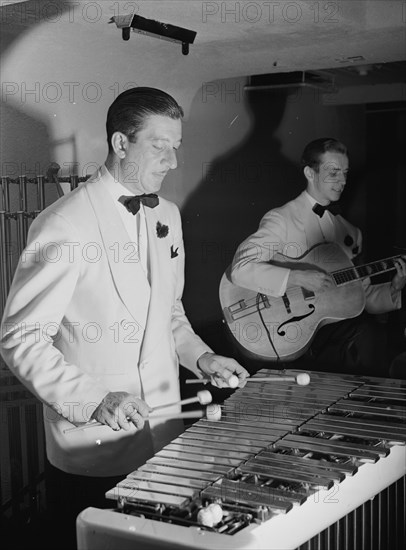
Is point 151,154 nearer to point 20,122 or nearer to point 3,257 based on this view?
point 20,122

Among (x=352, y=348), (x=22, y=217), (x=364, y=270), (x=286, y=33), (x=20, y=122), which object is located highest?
(x=286, y=33)

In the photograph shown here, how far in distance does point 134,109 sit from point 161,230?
38 centimetres

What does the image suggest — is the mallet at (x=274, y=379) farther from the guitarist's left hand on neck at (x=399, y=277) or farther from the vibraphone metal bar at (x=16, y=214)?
the vibraphone metal bar at (x=16, y=214)

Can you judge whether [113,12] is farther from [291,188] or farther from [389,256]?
[389,256]

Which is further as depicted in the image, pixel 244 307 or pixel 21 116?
pixel 244 307

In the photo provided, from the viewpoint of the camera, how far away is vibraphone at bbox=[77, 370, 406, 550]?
2.34 metres

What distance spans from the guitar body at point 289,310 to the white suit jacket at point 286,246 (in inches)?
0.9

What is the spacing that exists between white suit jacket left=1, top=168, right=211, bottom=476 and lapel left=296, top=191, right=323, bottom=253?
0.44 metres

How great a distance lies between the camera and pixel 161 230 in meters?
3.02

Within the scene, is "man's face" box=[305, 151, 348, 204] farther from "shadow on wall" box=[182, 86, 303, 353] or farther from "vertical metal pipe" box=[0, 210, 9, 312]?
"vertical metal pipe" box=[0, 210, 9, 312]

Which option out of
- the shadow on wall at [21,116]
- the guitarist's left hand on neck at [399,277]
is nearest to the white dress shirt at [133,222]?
the shadow on wall at [21,116]

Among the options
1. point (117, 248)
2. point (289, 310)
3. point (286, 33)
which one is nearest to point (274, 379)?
point (289, 310)

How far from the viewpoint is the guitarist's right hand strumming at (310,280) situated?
320cm

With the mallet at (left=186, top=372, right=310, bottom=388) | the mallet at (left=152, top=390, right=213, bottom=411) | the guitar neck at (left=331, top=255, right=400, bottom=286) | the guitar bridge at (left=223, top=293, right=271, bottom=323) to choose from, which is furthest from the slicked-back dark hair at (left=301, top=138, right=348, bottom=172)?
the mallet at (left=152, top=390, right=213, bottom=411)
